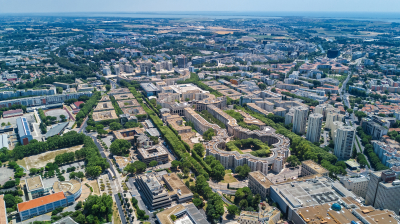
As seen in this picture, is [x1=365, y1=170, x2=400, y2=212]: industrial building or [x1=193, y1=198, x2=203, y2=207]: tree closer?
[x1=365, y1=170, x2=400, y2=212]: industrial building

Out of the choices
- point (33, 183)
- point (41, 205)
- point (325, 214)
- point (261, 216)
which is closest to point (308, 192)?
point (325, 214)

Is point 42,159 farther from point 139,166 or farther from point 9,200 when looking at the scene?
point 139,166

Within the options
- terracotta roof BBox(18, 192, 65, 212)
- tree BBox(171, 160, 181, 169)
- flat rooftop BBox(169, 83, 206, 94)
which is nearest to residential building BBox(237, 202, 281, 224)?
tree BBox(171, 160, 181, 169)

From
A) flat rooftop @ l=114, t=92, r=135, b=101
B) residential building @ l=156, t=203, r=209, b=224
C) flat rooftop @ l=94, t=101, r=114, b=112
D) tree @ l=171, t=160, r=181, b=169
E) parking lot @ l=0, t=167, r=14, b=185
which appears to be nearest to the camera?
residential building @ l=156, t=203, r=209, b=224

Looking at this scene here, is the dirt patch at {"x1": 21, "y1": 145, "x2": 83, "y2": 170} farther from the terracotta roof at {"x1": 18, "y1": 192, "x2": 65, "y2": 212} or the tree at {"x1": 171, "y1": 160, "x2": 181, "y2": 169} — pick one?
the tree at {"x1": 171, "y1": 160, "x2": 181, "y2": 169}

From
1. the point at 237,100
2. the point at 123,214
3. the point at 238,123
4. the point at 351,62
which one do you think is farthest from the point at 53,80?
the point at 351,62

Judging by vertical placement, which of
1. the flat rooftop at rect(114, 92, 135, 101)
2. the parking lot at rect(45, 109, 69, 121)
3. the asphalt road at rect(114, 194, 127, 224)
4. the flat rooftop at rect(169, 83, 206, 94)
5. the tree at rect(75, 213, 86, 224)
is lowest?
the asphalt road at rect(114, 194, 127, 224)

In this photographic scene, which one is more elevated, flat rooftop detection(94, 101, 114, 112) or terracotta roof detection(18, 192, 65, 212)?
flat rooftop detection(94, 101, 114, 112)

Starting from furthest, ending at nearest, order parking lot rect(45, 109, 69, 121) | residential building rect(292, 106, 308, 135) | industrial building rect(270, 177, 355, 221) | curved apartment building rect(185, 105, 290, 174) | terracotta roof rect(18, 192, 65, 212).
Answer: parking lot rect(45, 109, 69, 121) → residential building rect(292, 106, 308, 135) → curved apartment building rect(185, 105, 290, 174) → terracotta roof rect(18, 192, 65, 212) → industrial building rect(270, 177, 355, 221)

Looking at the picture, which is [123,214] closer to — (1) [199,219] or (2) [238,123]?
(1) [199,219]
